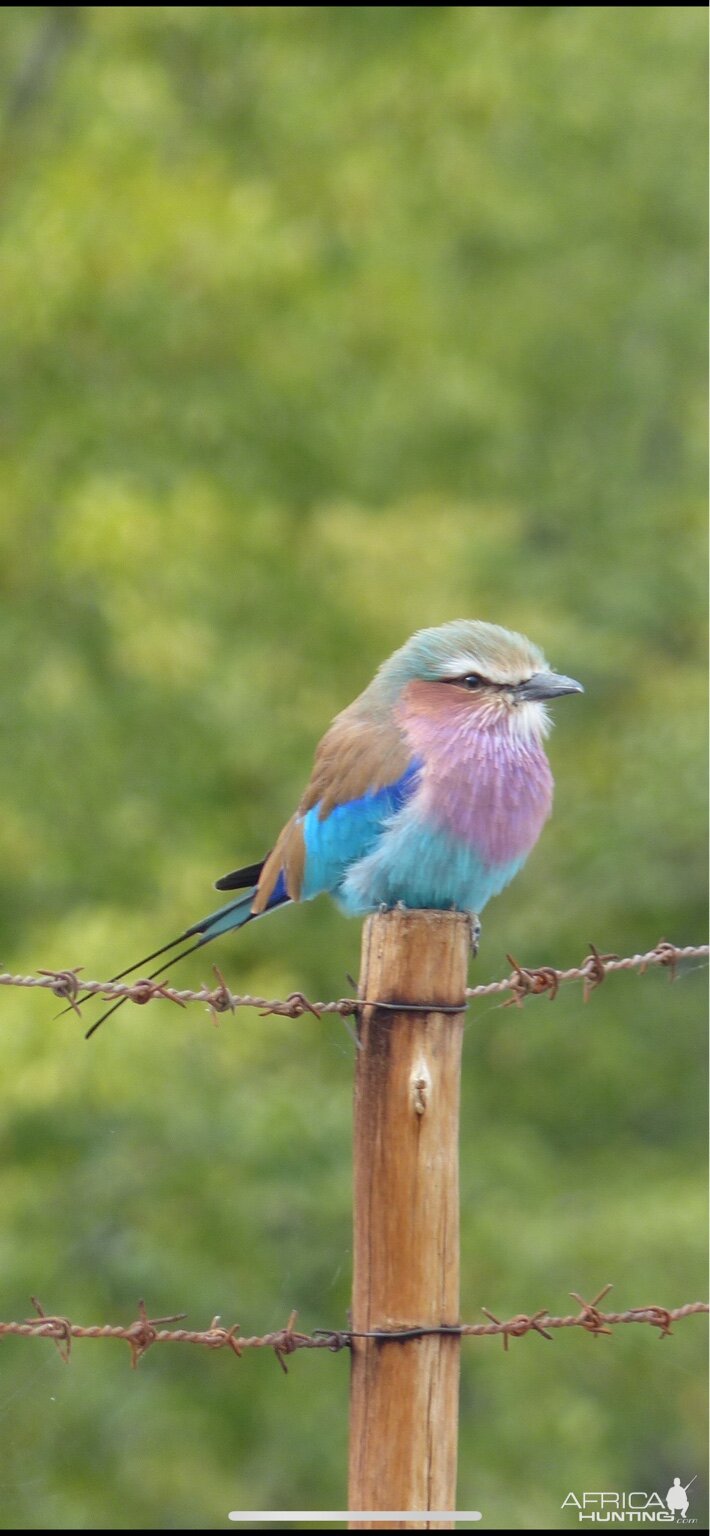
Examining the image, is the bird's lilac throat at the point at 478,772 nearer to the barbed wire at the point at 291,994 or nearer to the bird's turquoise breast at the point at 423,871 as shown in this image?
the bird's turquoise breast at the point at 423,871

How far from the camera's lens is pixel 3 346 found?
757 cm

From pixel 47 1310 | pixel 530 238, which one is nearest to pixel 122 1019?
pixel 47 1310

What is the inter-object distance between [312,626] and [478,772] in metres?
4.38

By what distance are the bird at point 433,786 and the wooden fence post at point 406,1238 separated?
0.92 m

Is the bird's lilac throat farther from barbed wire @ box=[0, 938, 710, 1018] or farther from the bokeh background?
the bokeh background

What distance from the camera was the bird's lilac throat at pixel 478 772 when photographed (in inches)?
147

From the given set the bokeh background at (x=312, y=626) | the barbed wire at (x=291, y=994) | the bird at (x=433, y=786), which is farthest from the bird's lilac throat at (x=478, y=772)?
the bokeh background at (x=312, y=626)

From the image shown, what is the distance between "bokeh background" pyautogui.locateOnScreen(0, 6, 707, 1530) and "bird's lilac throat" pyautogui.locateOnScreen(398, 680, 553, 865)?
7.55ft

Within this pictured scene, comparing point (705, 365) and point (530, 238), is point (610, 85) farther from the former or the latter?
point (705, 365)

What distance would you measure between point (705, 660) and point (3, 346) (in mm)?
4303

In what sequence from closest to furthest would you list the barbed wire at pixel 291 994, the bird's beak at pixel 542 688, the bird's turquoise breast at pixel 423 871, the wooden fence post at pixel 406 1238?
1. the wooden fence post at pixel 406 1238
2. the barbed wire at pixel 291 994
3. the bird's turquoise breast at pixel 423 871
4. the bird's beak at pixel 542 688

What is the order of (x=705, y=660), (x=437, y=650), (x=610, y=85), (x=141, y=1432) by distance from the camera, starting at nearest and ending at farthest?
(x=437, y=650)
(x=141, y=1432)
(x=705, y=660)
(x=610, y=85)

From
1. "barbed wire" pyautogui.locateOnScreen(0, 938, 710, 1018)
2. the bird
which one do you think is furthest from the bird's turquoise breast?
"barbed wire" pyautogui.locateOnScreen(0, 938, 710, 1018)

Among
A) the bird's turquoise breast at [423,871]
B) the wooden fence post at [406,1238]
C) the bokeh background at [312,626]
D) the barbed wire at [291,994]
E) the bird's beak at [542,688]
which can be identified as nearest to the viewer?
the wooden fence post at [406,1238]
